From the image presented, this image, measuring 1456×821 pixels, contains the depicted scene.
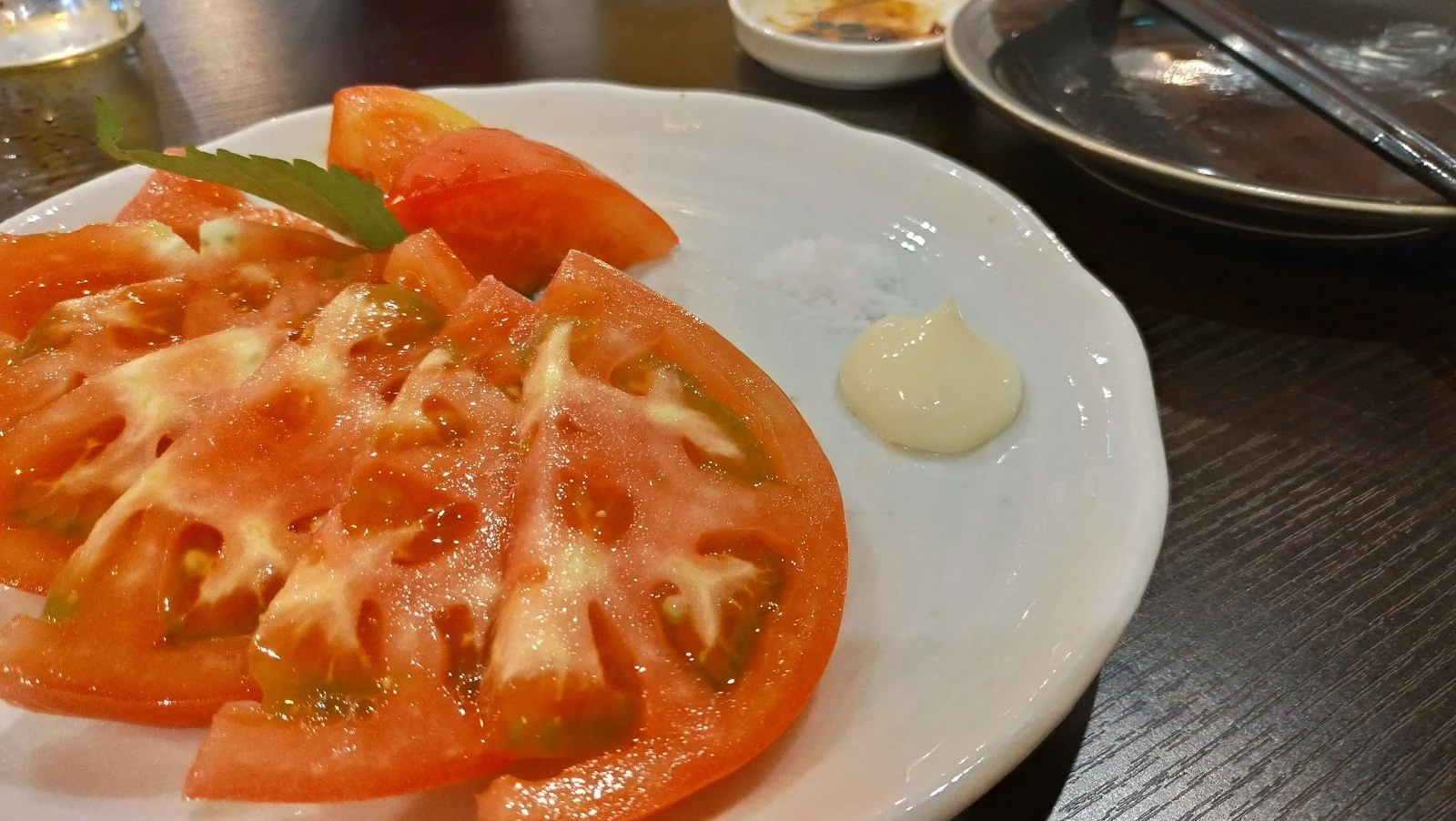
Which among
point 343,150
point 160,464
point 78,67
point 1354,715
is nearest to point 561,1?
point 78,67

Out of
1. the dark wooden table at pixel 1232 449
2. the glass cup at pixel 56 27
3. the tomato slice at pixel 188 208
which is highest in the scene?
the glass cup at pixel 56 27

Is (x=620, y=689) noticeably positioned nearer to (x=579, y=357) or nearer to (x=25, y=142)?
(x=579, y=357)

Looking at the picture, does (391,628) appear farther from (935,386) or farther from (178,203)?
(178,203)

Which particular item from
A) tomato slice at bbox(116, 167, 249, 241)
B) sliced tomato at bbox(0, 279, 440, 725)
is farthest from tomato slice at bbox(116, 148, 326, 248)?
sliced tomato at bbox(0, 279, 440, 725)

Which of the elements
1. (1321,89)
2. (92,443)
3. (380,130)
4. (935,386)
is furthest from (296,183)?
(1321,89)

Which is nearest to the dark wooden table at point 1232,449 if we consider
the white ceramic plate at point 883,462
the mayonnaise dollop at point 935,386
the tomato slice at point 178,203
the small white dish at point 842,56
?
the small white dish at point 842,56

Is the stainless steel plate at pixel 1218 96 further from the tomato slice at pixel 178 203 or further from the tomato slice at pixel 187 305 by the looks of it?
the tomato slice at pixel 178 203

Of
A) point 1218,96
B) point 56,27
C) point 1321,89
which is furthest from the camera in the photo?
point 56,27
